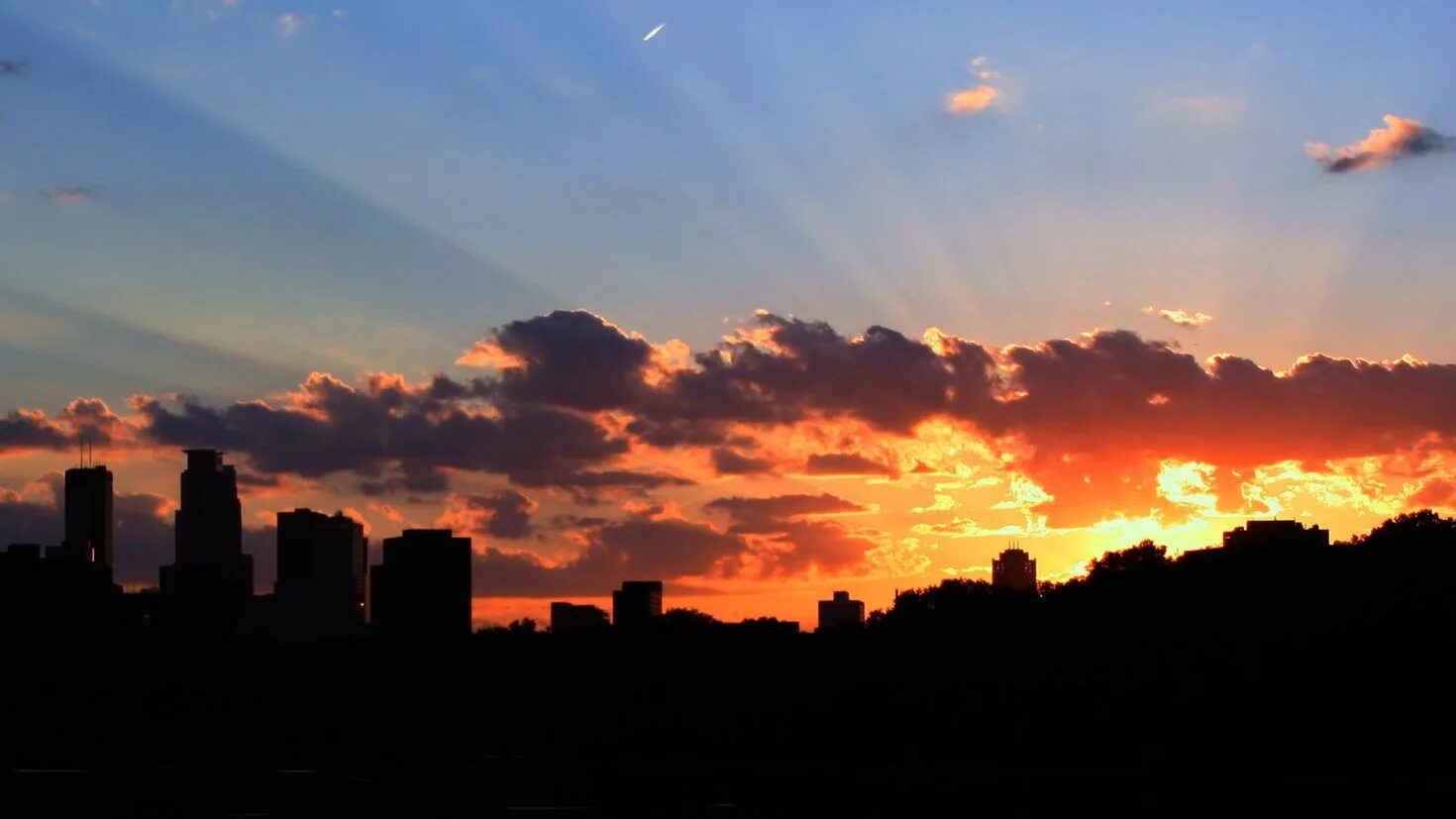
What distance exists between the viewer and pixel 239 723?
96750 millimetres

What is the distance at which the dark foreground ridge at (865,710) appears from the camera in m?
45.2

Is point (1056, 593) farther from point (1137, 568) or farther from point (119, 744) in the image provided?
point (119, 744)

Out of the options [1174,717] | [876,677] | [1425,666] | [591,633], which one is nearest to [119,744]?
[1174,717]

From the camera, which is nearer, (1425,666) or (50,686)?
(1425,666)

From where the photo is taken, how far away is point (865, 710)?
9631cm

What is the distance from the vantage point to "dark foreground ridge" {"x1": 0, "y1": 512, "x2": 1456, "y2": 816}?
45156 millimetres

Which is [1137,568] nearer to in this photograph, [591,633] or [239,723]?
[591,633]

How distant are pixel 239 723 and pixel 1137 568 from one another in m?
95.9

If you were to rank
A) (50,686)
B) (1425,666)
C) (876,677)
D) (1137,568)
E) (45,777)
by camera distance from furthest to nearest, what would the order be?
(1137,568) < (50,686) < (876,677) < (1425,666) < (45,777)

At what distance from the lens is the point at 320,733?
8269 cm

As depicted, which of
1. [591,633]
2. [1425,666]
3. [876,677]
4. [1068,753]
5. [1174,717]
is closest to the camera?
[1068,753]

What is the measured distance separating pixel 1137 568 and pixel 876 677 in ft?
179

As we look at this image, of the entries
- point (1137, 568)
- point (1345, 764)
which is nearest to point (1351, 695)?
point (1345, 764)

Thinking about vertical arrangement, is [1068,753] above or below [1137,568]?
below
